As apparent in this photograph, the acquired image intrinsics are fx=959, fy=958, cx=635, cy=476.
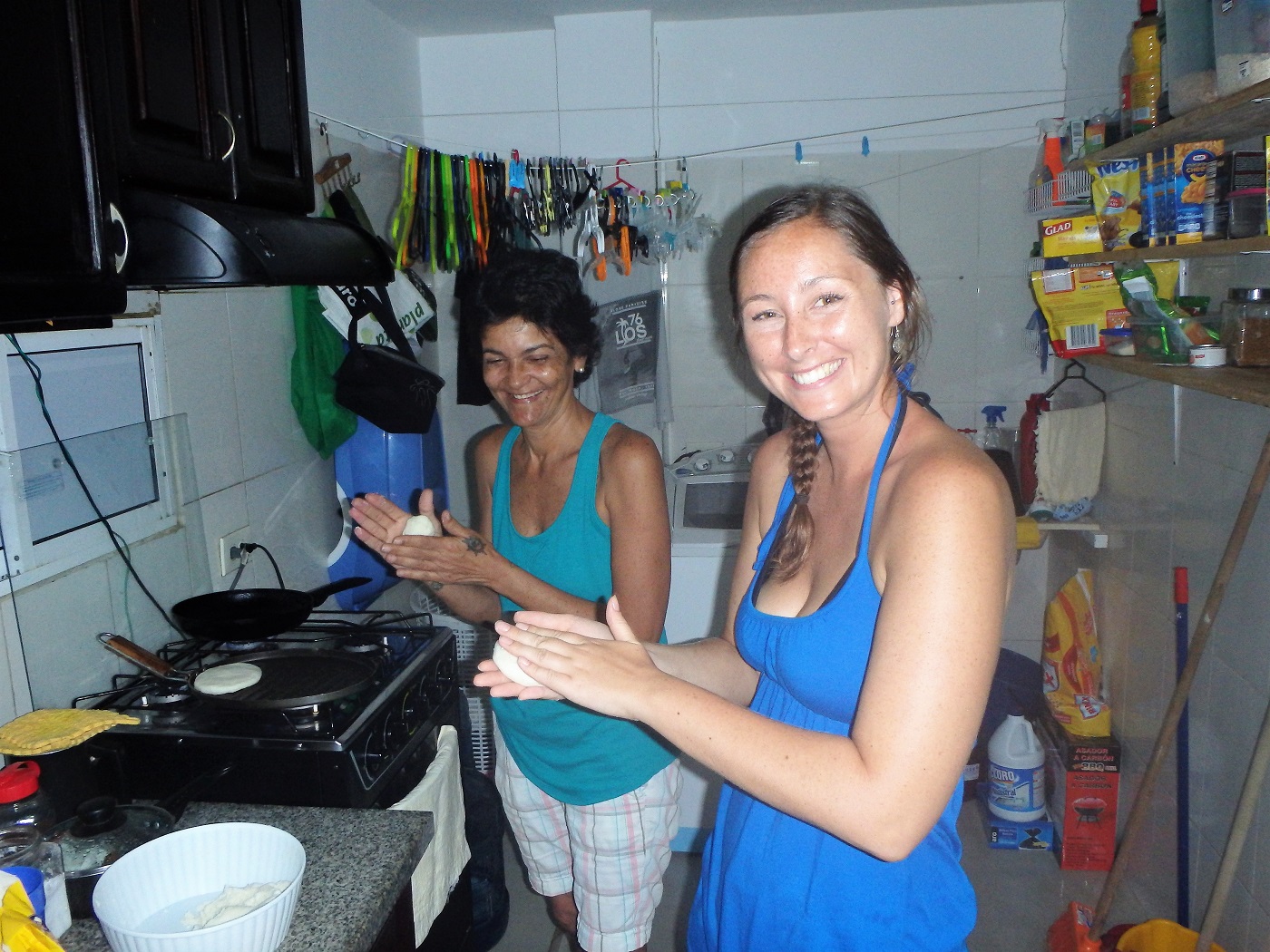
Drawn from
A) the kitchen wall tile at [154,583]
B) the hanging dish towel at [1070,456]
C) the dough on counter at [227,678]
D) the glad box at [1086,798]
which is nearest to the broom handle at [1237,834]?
the glad box at [1086,798]

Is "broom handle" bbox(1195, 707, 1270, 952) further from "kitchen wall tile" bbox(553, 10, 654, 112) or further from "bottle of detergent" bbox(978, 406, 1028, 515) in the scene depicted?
"kitchen wall tile" bbox(553, 10, 654, 112)

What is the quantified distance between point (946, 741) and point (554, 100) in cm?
287

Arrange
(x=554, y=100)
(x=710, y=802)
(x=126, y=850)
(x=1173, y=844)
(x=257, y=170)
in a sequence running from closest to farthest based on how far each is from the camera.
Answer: (x=126, y=850) < (x=257, y=170) < (x=1173, y=844) < (x=710, y=802) < (x=554, y=100)

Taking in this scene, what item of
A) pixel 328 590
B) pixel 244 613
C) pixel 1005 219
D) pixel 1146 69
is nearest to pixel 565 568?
pixel 328 590

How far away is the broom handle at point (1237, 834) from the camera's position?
164cm

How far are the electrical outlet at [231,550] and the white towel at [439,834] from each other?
57cm

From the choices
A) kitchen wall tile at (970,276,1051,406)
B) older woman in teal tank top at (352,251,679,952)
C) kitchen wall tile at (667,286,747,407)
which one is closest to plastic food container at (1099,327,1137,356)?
kitchen wall tile at (970,276,1051,406)

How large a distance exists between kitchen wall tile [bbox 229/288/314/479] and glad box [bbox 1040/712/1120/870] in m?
2.17

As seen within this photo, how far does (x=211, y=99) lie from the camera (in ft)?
4.24

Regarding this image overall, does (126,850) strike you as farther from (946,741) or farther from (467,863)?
(946,741)

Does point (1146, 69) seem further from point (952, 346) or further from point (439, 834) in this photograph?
point (439, 834)

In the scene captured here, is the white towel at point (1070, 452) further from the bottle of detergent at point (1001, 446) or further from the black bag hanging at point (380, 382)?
the black bag hanging at point (380, 382)

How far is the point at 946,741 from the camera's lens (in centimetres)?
88

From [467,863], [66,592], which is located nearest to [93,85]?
[66,592]
